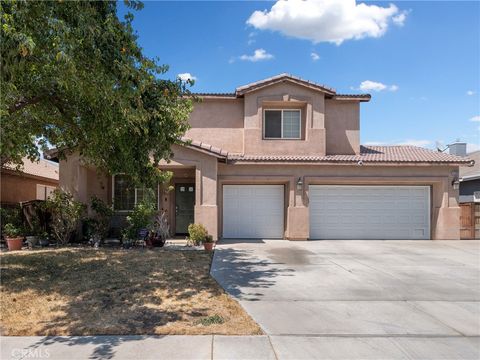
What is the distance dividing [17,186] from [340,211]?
55.3 ft

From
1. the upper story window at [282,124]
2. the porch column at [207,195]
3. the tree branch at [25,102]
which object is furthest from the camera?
the upper story window at [282,124]

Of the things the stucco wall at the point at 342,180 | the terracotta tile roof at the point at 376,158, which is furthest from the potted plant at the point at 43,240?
the terracotta tile roof at the point at 376,158

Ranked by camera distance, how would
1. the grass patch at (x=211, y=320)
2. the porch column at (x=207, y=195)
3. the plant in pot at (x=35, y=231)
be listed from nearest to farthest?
the grass patch at (x=211, y=320), the plant in pot at (x=35, y=231), the porch column at (x=207, y=195)

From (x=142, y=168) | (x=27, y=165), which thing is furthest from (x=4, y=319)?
(x=27, y=165)

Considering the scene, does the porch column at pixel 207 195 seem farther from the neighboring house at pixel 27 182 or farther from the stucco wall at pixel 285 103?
the neighboring house at pixel 27 182

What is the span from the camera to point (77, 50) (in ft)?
17.2

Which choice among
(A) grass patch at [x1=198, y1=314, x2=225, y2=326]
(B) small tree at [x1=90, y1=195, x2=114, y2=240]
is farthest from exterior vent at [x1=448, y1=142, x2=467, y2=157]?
(A) grass patch at [x1=198, y1=314, x2=225, y2=326]

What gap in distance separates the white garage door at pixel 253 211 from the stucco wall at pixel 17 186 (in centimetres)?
1004

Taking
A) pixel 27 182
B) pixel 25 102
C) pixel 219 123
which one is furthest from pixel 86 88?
pixel 27 182

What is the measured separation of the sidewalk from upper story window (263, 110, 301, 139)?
1189 cm

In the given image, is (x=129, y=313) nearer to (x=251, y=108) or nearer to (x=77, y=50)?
(x=77, y=50)

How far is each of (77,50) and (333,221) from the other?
12.6 m

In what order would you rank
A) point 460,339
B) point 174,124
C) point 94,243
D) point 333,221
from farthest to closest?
point 333,221, point 94,243, point 174,124, point 460,339

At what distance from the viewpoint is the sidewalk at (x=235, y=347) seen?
13.9 feet
